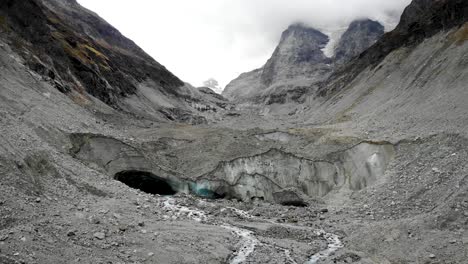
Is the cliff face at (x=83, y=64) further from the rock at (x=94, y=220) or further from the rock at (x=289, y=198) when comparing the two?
the rock at (x=94, y=220)

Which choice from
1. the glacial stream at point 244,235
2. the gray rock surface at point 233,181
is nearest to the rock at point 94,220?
the gray rock surface at point 233,181

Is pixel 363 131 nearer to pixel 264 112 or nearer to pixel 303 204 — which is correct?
pixel 303 204

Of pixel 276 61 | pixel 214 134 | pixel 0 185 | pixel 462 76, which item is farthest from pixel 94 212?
pixel 276 61

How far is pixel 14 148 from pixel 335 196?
65.3ft

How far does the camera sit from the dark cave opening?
31953 mm

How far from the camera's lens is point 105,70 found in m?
71.9

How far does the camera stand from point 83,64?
59750 millimetres

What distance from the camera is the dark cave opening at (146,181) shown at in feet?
105

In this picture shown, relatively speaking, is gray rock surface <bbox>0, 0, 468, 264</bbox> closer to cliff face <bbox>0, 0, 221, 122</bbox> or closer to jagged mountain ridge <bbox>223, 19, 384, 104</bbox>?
cliff face <bbox>0, 0, 221, 122</bbox>

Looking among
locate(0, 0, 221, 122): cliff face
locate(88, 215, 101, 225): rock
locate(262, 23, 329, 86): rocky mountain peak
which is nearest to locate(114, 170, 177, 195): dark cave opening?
locate(88, 215, 101, 225): rock

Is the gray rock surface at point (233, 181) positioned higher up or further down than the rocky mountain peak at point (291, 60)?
further down

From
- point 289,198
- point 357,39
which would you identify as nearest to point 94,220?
point 289,198

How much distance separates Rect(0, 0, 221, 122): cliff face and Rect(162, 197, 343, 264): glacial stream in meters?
24.8

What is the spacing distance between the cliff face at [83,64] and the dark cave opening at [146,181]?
54.1ft
